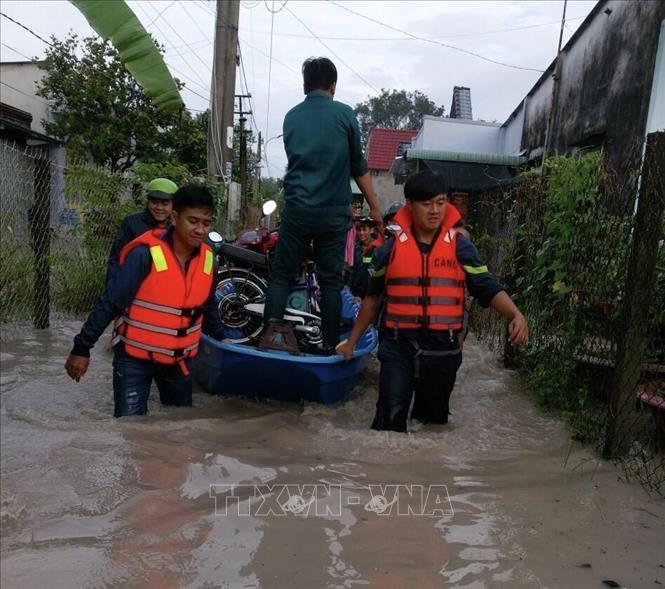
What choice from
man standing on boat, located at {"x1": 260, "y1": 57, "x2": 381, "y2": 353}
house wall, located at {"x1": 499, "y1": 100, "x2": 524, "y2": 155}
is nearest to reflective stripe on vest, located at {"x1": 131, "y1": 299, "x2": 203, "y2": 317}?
man standing on boat, located at {"x1": 260, "y1": 57, "x2": 381, "y2": 353}

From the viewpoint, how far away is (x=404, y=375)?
378 cm

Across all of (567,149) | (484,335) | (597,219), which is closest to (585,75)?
(567,149)

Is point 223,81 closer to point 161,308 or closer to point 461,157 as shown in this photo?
point 461,157

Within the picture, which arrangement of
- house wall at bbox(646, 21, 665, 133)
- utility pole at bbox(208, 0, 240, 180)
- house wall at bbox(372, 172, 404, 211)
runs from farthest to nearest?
1. house wall at bbox(372, 172, 404, 211)
2. utility pole at bbox(208, 0, 240, 180)
3. house wall at bbox(646, 21, 665, 133)

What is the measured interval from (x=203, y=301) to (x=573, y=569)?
2.40m

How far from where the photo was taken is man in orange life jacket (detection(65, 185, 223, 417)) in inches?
135

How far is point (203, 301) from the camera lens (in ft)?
12.3

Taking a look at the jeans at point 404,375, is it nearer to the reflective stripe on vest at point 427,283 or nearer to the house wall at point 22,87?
the reflective stripe on vest at point 427,283

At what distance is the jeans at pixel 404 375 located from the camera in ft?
12.3

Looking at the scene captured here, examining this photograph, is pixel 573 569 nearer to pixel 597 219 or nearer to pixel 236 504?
pixel 236 504

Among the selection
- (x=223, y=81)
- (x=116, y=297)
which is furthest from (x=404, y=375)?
(x=223, y=81)

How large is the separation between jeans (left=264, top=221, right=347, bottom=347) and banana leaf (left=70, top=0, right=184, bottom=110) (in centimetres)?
369

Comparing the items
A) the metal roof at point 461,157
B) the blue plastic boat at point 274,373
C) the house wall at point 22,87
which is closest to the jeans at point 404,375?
the blue plastic boat at point 274,373

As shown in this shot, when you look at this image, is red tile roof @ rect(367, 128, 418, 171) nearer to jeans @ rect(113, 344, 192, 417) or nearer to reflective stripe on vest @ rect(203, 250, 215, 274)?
reflective stripe on vest @ rect(203, 250, 215, 274)
